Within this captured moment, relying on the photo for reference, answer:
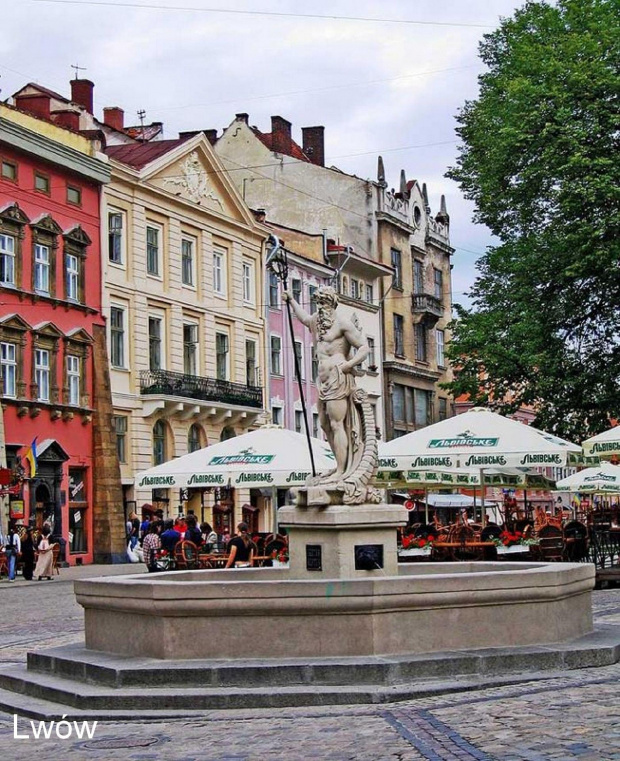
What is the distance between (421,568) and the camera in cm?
1553

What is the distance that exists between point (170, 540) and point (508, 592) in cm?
1575

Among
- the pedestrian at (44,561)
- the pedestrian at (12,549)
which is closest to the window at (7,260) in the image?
the pedestrian at (12,549)

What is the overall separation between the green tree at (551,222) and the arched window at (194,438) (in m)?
13.9

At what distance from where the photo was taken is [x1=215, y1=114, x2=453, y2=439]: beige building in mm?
62250

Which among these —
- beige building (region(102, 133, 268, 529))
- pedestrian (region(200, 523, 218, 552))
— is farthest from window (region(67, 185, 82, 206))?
pedestrian (region(200, 523, 218, 552))

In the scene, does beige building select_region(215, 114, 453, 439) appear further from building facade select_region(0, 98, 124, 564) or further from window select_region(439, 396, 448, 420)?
building facade select_region(0, 98, 124, 564)

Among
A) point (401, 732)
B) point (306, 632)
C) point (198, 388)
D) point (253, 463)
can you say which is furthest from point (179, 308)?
point (401, 732)

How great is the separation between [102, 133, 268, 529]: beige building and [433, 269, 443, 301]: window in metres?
17.6

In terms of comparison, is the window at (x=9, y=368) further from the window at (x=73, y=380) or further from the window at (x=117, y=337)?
the window at (x=117, y=337)

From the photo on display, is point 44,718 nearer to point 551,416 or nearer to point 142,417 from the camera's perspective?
point 551,416

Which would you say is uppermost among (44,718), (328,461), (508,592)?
(328,461)

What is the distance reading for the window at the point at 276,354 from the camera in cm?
5562

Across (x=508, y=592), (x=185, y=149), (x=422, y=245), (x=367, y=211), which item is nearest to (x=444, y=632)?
(x=508, y=592)

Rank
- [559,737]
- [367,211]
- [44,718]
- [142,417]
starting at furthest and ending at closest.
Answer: [367,211], [142,417], [44,718], [559,737]
